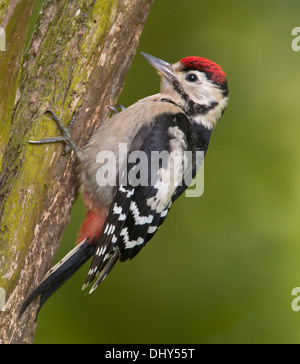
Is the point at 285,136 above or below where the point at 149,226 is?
above

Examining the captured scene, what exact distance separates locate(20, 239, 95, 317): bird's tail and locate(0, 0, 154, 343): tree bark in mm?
33

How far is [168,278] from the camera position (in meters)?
3.14

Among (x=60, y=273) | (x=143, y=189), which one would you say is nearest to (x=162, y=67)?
(x=143, y=189)

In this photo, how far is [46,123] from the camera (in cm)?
229

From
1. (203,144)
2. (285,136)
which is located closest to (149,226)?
(203,144)

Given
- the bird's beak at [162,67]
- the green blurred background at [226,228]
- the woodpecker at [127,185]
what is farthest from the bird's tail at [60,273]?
the bird's beak at [162,67]

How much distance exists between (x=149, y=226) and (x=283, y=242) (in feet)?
3.00

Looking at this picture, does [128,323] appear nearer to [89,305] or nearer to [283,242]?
[89,305]

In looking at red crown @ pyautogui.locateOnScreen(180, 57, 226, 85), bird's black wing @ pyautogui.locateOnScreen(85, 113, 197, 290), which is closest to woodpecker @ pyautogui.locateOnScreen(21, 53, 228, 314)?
bird's black wing @ pyautogui.locateOnScreen(85, 113, 197, 290)

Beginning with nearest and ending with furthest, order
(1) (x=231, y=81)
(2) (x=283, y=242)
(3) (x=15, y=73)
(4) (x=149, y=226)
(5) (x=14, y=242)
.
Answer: (3) (x=15, y=73), (5) (x=14, y=242), (4) (x=149, y=226), (2) (x=283, y=242), (1) (x=231, y=81)

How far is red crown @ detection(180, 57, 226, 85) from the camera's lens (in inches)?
115

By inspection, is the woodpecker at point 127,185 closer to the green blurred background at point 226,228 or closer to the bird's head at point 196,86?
the bird's head at point 196,86

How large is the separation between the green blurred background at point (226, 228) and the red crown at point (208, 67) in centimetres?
36

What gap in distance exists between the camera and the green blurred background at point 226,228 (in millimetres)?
3047
